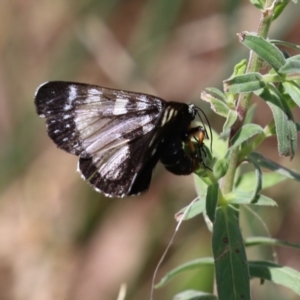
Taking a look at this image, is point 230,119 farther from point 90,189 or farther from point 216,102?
point 90,189

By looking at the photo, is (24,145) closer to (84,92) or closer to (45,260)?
(45,260)

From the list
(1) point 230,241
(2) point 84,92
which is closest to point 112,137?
(2) point 84,92

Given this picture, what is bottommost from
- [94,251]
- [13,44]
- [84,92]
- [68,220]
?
[94,251]

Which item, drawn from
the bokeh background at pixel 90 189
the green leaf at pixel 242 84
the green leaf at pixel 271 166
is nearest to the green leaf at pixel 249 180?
the green leaf at pixel 271 166

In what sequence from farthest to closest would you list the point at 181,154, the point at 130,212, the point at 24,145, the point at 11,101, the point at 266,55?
the point at 130,212, the point at 11,101, the point at 24,145, the point at 181,154, the point at 266,55

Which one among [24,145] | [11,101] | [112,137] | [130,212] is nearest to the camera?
[112,137]

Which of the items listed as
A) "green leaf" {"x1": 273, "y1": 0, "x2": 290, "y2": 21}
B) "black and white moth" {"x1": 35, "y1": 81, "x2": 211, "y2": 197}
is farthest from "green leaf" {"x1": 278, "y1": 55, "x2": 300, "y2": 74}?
Result: "black and white moth" {"x1": 35, "y1": 81, "x2": 211, "y2": 197}
